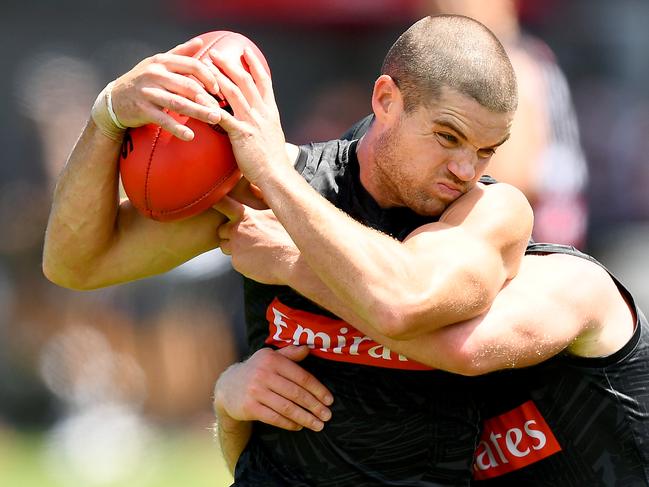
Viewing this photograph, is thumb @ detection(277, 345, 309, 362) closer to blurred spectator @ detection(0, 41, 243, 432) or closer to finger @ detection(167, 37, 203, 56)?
finger @ detection(167, 37, 203, 56)

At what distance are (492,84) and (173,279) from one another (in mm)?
4843

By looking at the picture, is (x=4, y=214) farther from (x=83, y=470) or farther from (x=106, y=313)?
(x=83, y=470)

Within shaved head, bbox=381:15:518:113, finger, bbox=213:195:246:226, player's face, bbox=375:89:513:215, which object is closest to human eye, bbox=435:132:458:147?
player's face, bbox=375:89:513:215

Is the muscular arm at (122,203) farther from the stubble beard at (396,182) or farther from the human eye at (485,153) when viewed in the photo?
the human eye at (485,153)

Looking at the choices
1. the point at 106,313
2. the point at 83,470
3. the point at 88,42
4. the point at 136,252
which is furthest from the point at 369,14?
the point at 136,252

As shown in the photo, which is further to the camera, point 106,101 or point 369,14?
point 369,14

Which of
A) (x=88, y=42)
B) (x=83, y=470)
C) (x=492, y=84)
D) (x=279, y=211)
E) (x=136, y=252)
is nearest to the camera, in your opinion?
(x=279, y=211)

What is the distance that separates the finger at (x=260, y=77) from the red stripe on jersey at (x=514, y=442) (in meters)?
1.16

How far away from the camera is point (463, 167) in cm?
335

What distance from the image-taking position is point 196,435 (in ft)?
25.7

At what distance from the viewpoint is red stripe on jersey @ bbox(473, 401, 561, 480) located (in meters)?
3.55

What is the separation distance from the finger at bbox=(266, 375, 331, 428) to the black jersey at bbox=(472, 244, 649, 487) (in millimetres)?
489

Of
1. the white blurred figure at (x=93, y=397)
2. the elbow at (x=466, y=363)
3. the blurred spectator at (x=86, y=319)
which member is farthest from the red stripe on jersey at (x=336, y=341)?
the blurred spectator at (x=86, y=319)

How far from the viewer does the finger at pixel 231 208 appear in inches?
137
